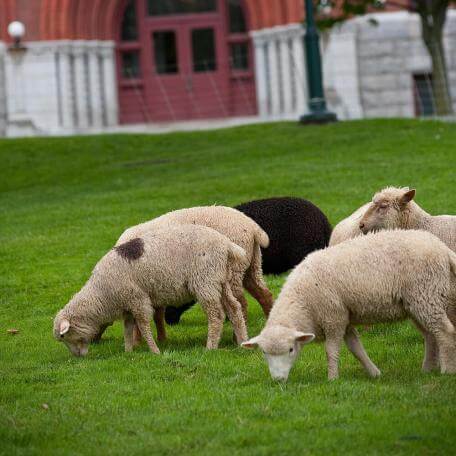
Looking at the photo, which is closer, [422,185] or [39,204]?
[422,185]

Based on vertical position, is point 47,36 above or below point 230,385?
above

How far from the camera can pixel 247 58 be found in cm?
3450

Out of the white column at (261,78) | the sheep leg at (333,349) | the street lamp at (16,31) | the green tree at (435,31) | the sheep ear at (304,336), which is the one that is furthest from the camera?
the white column at (261,78)

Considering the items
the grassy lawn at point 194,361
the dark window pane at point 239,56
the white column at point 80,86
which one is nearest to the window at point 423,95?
the dark window pane at point 239,56

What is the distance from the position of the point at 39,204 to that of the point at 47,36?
567 inches

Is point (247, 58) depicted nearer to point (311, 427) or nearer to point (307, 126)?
point (307, 126)

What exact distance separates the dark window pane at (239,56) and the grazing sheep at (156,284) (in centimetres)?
2475

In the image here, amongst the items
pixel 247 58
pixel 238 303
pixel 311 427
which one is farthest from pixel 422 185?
pixel 247 58

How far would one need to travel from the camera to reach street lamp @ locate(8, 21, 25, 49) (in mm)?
31516

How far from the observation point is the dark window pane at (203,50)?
34.5 m

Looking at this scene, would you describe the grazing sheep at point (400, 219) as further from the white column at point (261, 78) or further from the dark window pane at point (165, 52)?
the dark window pane at point (165, 52)

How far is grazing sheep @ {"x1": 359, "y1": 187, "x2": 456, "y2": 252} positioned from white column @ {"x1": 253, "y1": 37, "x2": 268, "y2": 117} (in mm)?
23339

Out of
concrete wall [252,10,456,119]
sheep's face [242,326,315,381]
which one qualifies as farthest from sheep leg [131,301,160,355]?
concrete wall [252,10,456,119]

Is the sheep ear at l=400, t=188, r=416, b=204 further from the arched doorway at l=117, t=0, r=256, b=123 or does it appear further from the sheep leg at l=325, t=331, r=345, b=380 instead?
the arched doorway at l=117, t=0, r=256, b=123
